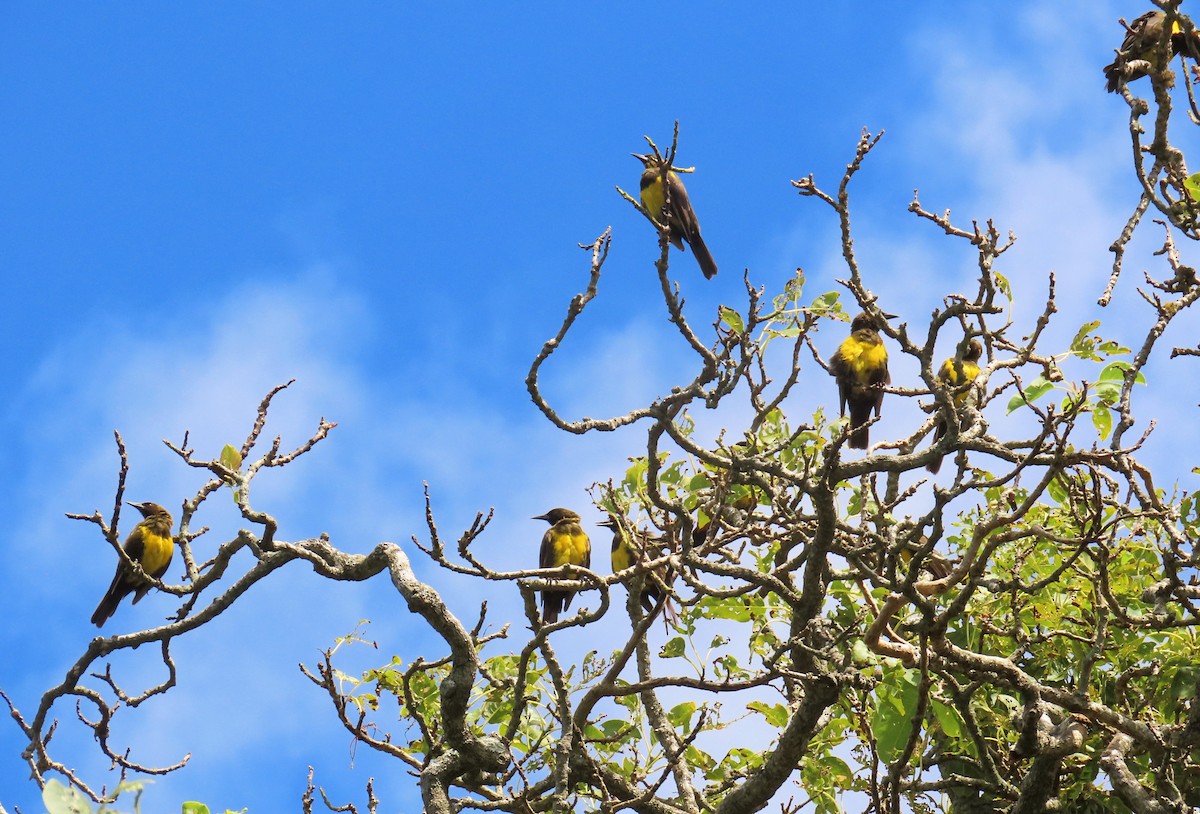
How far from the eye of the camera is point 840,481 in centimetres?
579

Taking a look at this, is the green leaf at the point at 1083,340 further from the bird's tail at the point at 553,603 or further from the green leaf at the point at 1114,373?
the bird's tail at the point at 553,603

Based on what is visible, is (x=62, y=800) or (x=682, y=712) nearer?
(x=62, y=800)

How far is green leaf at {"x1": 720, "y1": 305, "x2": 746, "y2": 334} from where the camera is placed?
5.74 m

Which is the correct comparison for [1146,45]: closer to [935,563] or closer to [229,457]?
[935,563]

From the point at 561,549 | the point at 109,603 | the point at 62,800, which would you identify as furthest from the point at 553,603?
the point at 62,800

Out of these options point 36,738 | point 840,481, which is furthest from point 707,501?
point 36,738

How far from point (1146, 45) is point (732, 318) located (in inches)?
123

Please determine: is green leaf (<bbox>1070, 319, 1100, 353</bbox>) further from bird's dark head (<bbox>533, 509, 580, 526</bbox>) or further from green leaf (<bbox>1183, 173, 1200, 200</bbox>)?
bird's dark head (<bbox>533, 509, 580, 526</bbox>)

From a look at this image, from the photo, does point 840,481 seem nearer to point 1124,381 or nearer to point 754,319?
point 754,319

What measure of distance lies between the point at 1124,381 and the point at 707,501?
1938 mm

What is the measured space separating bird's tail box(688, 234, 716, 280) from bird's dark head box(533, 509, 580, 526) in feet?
6.80

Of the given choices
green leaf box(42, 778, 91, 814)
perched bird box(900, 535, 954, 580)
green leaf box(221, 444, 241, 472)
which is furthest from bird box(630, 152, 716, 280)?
green leaf box(42, 778, 91, 814)

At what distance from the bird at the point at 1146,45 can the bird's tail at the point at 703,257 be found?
2975mm

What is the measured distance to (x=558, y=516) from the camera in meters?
9.58
